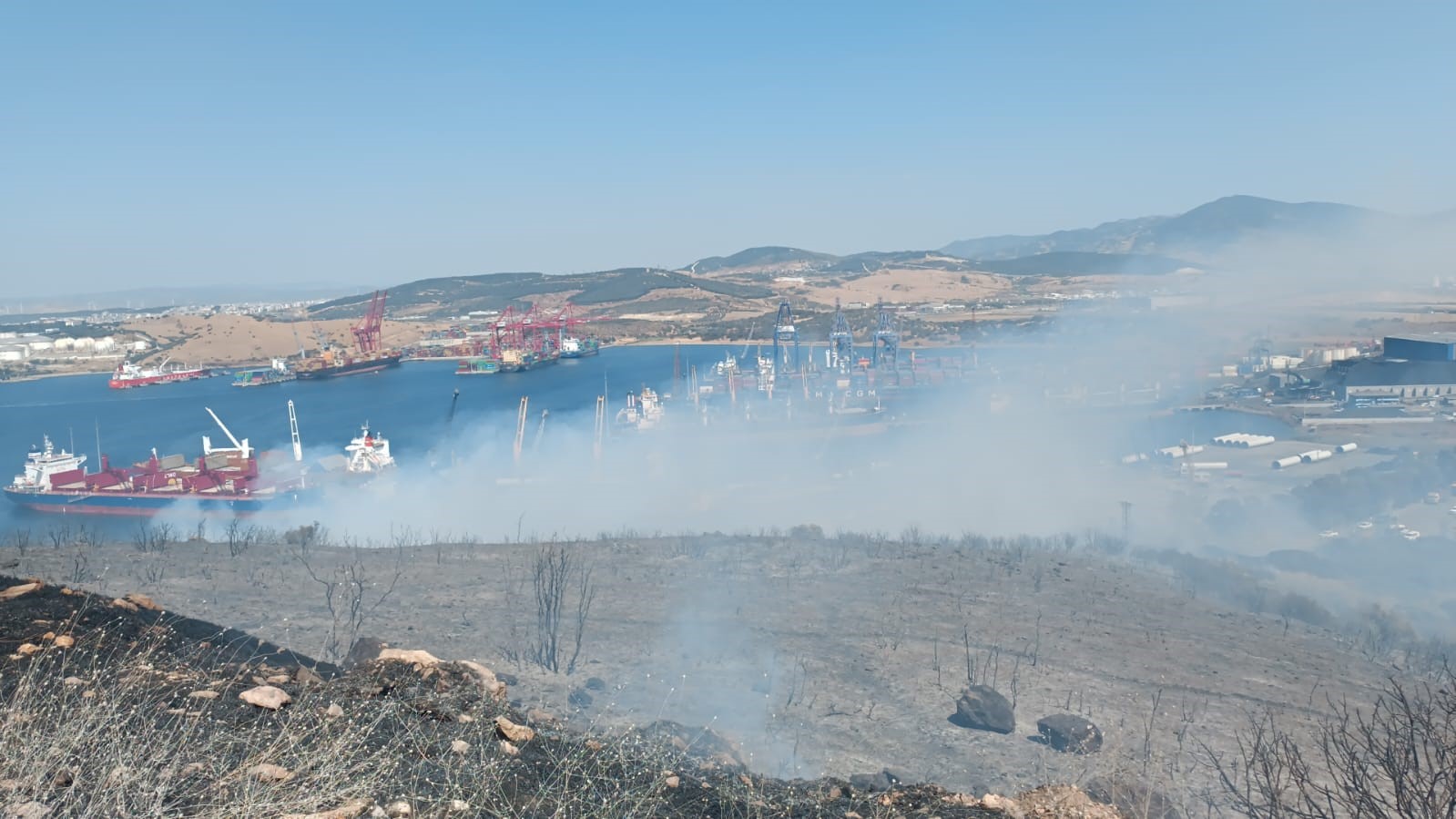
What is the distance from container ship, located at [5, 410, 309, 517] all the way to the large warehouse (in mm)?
17653

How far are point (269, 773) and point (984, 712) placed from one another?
10.4ft

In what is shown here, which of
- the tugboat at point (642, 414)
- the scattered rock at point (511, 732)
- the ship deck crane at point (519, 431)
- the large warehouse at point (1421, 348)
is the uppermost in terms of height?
the scattered rock at point (511, 732)

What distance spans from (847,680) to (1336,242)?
21941mm

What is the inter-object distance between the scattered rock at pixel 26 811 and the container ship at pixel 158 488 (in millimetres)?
13048

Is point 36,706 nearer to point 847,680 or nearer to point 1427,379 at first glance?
point 847,680

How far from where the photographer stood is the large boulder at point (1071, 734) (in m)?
3.73

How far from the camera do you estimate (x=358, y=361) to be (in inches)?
1265

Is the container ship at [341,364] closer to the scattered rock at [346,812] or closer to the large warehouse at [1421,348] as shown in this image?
the large warehouse at [1421,348]

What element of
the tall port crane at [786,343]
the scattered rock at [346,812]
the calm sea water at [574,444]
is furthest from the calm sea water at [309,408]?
the scattered rock at [346,812]

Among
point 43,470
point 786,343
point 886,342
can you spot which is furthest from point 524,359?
point 43,470

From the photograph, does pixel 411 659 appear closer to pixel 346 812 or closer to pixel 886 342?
pixel 346 812

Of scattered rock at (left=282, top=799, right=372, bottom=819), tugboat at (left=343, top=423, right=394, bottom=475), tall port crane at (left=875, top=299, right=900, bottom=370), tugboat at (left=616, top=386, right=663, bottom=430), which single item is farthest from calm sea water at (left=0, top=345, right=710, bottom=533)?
scattered rock at (left=282, top=799, right=372, bottom=819)

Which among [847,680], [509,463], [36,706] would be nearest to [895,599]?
[847,680]

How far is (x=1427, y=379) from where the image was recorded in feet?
51.3
